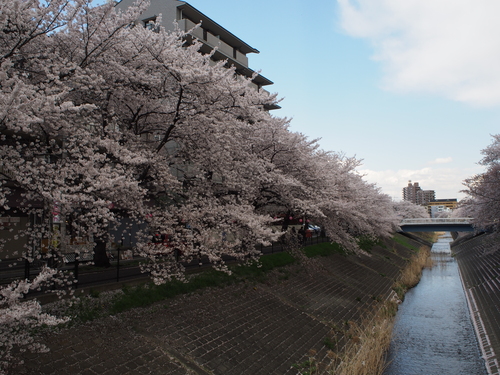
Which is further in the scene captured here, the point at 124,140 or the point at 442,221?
the point at 442,221

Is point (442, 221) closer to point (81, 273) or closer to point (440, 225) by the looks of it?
point (440, 225)

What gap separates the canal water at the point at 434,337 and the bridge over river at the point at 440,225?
26.4 metres

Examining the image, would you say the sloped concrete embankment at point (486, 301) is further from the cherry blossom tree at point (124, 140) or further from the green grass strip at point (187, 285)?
the green grass strip at point (187, 285)

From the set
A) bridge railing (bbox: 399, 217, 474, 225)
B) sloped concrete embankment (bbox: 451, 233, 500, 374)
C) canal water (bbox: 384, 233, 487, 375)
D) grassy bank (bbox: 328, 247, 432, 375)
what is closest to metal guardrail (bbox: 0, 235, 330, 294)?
grassy bank (bbox: 328, 247, 432, 375)

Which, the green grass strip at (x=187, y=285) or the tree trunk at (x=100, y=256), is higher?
the tree trunk at (x=100, y=256)

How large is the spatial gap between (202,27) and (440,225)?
152ft

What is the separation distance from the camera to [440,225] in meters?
56.8

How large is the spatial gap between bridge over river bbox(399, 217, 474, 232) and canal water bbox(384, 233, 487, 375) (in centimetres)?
2642

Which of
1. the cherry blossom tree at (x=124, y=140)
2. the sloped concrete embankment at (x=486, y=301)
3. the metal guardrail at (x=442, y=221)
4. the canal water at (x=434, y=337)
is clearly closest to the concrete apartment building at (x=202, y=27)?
the cherry blossom tree at (x=124, y=140)

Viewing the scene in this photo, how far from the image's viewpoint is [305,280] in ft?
75.9

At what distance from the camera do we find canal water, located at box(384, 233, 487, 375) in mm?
15666

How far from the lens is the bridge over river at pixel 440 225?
54.9 metres

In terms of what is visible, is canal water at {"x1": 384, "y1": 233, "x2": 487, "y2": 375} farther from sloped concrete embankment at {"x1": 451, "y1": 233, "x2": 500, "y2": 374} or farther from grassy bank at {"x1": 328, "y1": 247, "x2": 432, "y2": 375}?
grassy bank at {"x1": 328, "y1": 247, "x2": 432, "y2": 375}

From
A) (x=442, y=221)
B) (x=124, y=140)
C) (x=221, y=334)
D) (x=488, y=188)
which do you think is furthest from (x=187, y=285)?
(x=442, y=221)
